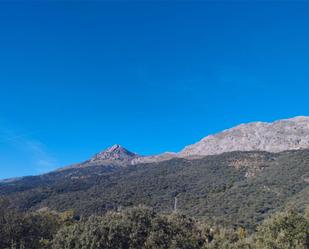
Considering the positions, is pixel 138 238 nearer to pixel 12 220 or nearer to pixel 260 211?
pixel 12 220

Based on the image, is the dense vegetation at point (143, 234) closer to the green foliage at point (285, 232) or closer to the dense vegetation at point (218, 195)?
the green foliage at point (285, 232)

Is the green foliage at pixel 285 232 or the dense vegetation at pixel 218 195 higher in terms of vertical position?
the dense vegetation at pixel 218 195

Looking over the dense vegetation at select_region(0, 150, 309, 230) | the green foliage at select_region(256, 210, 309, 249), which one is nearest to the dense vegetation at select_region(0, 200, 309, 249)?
the green foliage at select_region(256, 210, 309, 249)

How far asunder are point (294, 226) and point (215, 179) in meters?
152

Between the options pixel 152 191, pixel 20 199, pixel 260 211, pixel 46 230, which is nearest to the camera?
pixel 46 230

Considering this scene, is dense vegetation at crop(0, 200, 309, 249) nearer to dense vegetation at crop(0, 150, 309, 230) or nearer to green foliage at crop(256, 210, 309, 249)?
green foliage at crop(256, 210, 309, 249)

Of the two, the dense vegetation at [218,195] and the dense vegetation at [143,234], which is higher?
the dense vegetation at [218,195]

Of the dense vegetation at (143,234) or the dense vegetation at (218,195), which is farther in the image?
the dense vegetation at (218,195)

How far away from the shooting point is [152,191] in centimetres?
18375

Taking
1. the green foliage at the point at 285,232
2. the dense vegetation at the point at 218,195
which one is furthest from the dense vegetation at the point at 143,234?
the dense vegetation at the point at 218,195

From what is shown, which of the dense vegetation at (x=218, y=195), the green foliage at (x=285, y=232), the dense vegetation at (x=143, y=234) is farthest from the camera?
the dense vegetation at (x=218, y=195)

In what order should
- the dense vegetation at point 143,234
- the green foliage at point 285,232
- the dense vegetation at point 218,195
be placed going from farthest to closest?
the dense vegetation at point 218,195
the dense vegetation at point 143,234
the green foliage at point 285,232

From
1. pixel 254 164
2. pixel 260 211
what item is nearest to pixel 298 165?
pixel 254 164

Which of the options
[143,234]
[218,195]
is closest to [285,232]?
[143,234]
